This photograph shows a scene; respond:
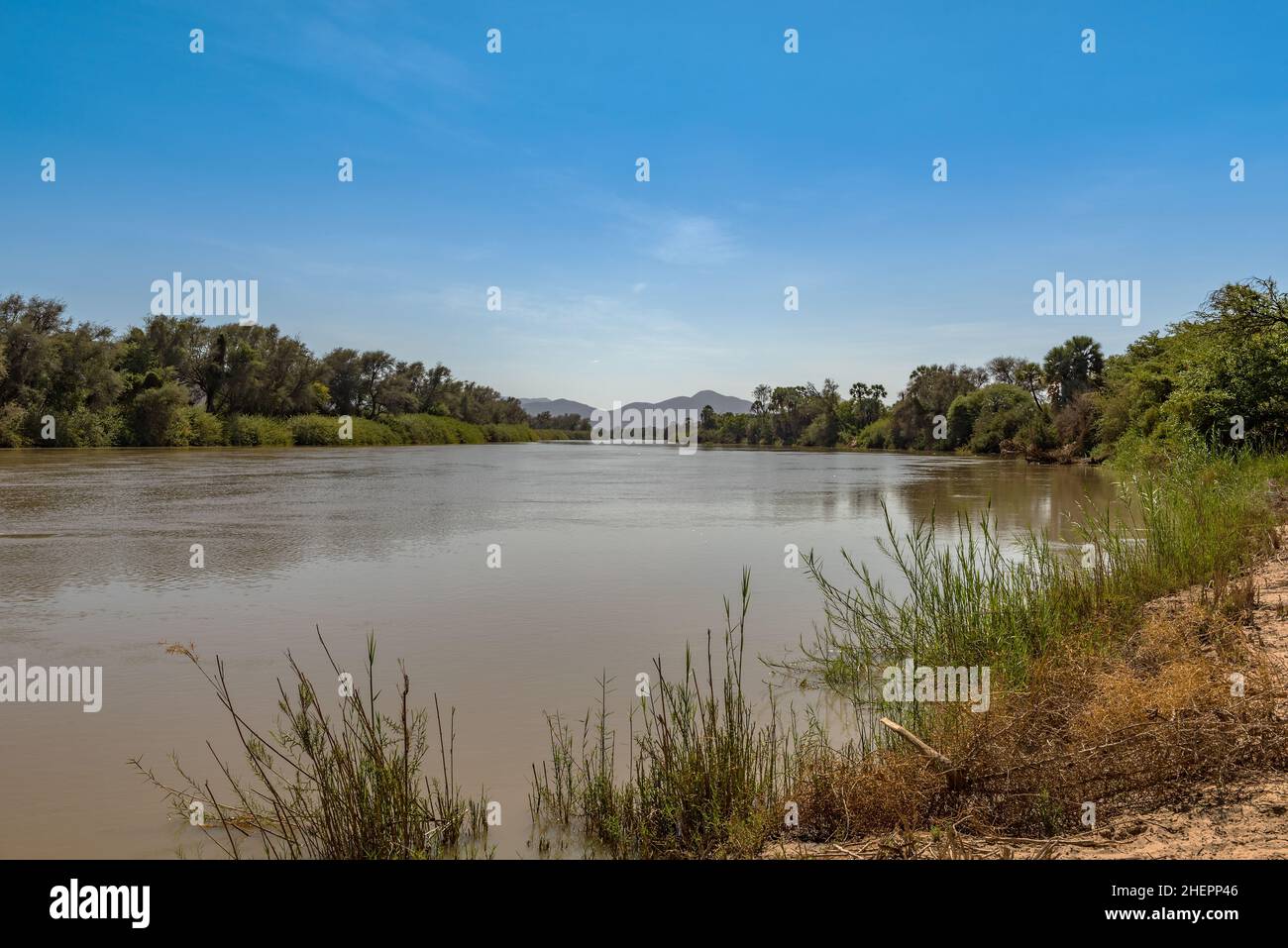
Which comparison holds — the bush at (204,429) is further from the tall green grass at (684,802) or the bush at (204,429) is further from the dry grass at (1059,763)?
the dry grass at (1059,763)

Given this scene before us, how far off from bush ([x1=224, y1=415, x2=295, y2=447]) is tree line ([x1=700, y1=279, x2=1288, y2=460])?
55018 mm

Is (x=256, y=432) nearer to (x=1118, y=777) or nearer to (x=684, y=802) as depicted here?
(x=684, y=802)

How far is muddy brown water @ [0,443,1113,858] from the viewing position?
16.2ft

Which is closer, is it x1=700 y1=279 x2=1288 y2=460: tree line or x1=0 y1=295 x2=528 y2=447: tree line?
x1=700 y1=279 x2=1288 y2=460: tree line

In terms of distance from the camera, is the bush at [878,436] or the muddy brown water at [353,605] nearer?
the muddy brown water at [353,605]

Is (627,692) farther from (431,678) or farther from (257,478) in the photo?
(257,478)

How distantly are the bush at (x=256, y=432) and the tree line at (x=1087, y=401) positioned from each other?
55018 mm

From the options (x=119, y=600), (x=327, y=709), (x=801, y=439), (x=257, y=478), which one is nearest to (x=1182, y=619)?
(x=327, y=709)

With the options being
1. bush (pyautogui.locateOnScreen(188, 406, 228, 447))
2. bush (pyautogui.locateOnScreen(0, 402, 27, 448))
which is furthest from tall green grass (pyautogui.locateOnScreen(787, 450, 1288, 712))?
bush (pyautogui.locateOnScreen(188, 406, 228, 447))

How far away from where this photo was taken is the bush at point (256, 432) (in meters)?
63.7

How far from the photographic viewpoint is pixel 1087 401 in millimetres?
49906

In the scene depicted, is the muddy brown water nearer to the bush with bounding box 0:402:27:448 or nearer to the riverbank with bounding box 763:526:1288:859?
the riverbank with bounding box 763:526:1288:859

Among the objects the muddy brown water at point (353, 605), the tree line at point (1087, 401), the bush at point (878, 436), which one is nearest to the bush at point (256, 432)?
the muddy brown water at point (353, 605)
